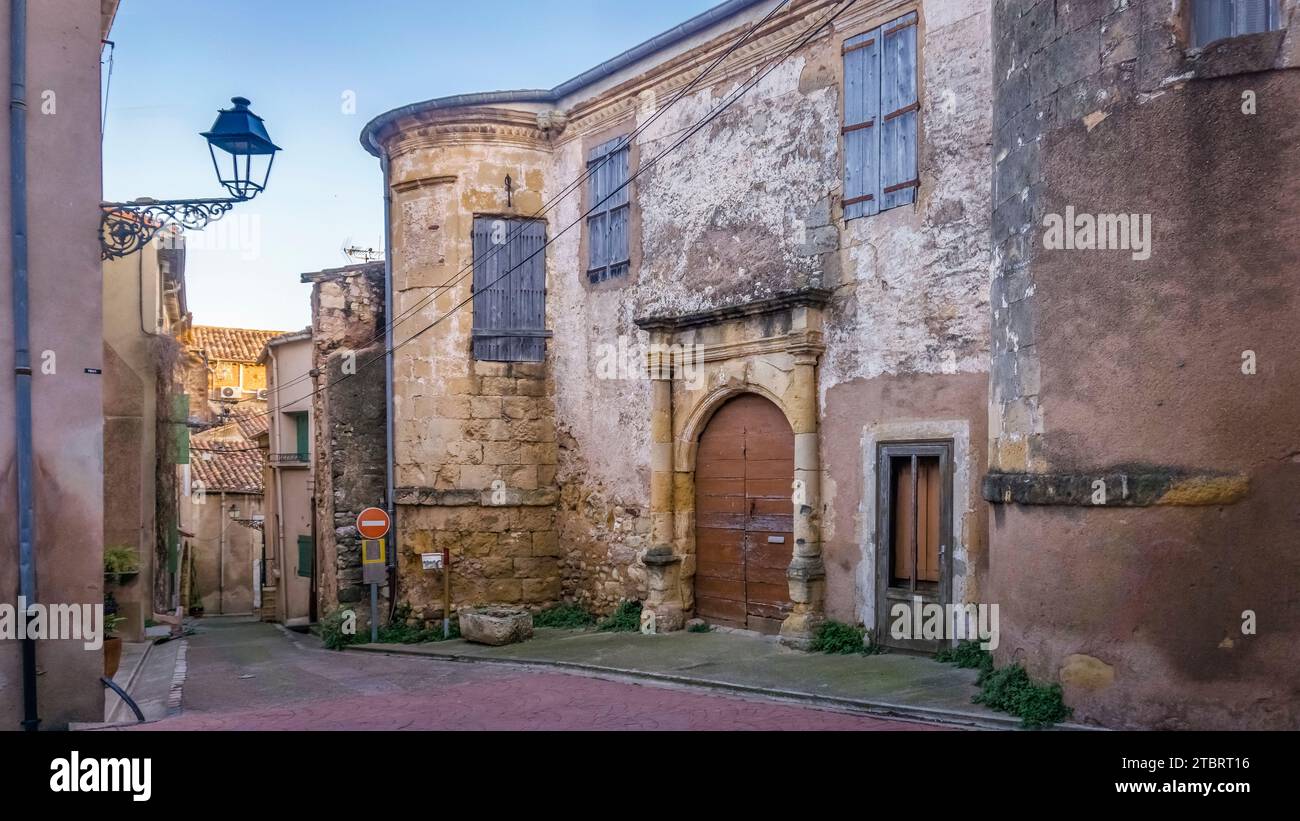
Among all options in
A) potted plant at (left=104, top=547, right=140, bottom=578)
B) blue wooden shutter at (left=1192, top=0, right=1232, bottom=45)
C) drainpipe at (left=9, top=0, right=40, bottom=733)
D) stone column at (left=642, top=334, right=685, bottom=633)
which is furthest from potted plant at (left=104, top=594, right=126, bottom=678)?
blue wooden shutter at (left=1192, top=0, right=1232, bottom=45)

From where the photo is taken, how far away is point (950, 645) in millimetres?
8531

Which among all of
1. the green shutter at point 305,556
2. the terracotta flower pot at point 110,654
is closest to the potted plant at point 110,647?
the terracotta flower pot at point 110,654

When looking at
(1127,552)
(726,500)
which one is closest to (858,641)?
(726,500)

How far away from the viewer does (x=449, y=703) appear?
26.4 feet

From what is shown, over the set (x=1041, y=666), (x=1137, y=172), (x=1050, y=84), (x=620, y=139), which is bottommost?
(x=1041, y=666)

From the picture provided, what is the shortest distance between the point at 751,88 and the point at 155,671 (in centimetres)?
823

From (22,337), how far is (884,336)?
21.5ft

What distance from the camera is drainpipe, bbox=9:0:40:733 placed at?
6.71m

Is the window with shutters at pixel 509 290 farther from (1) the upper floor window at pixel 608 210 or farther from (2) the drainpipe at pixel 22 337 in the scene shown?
(2) the drainpipe at pixel 22 337

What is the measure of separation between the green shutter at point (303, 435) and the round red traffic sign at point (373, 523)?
9.42 metres

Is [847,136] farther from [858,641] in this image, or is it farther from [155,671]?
[155,671]

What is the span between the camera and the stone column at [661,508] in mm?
11188

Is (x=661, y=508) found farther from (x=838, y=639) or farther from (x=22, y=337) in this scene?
(x=22, y=337)

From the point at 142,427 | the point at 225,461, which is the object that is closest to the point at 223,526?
the point at 225,461
